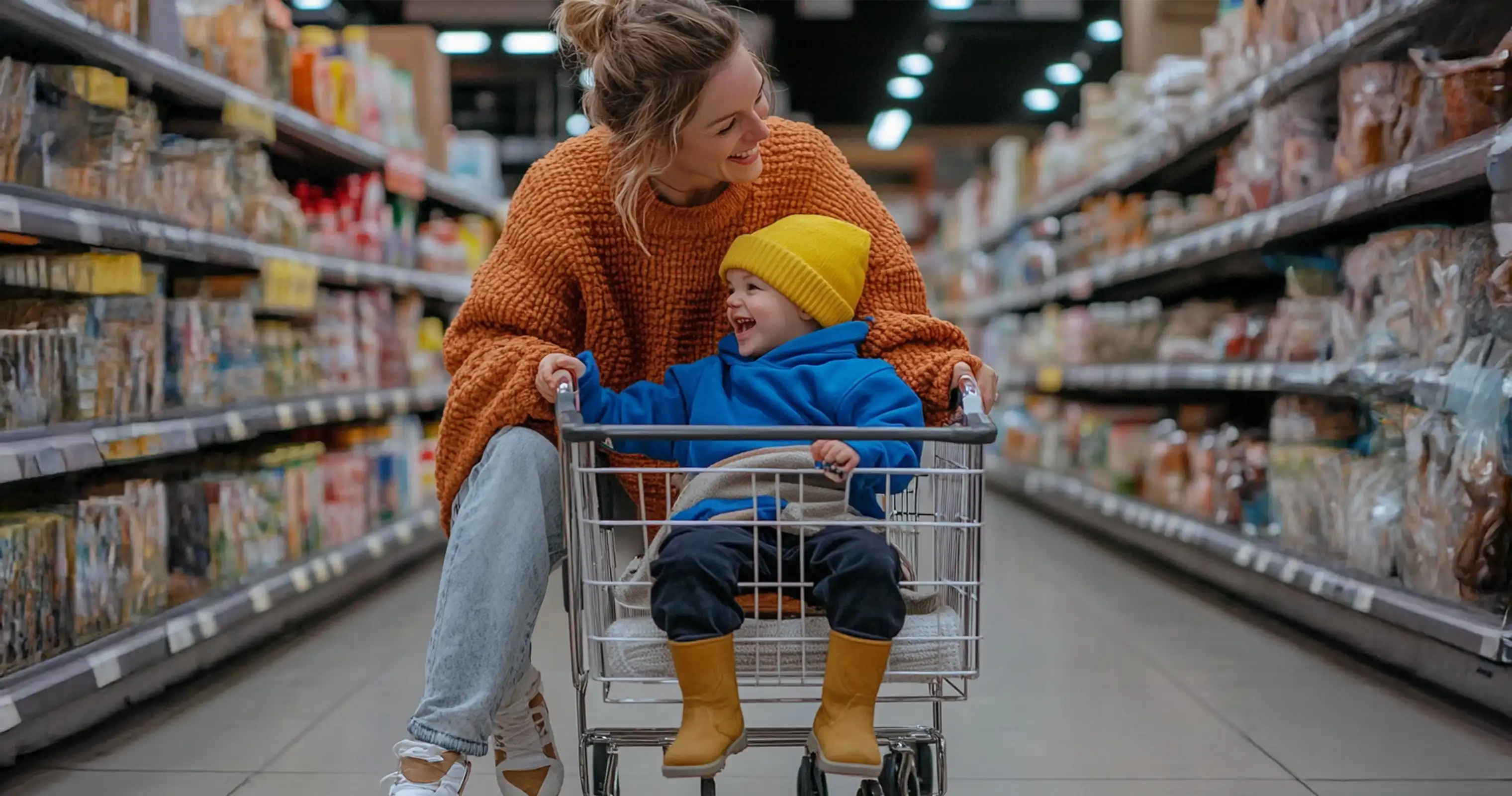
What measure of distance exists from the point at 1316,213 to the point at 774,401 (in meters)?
2.04

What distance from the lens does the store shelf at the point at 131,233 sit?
2133 mm

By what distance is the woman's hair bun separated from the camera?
169cm

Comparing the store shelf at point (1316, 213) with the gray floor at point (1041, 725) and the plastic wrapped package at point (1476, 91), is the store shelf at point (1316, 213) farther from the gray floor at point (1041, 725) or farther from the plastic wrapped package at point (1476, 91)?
the gray floor at point (1041, 725)

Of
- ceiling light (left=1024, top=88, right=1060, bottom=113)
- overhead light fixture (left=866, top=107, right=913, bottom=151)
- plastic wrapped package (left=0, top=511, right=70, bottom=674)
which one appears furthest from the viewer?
overhead light fixture (left=866, top=107, right=913, bottom=151)

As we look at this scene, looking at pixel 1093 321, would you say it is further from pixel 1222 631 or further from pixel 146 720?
pixel 146 720

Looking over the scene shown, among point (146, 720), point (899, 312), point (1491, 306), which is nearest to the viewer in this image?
point (899, 312)

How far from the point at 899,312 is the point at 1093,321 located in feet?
12.6

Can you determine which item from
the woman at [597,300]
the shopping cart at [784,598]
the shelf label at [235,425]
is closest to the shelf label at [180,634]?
the shelf label at [235,425]

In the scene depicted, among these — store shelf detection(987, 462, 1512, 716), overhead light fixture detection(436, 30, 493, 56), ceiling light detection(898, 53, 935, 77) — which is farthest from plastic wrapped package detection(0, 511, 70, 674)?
ceiling light detection(898, 53, 935, 77)

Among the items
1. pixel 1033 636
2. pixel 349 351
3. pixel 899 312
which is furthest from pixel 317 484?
pixel 899 312

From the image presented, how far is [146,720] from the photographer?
99.3 inches

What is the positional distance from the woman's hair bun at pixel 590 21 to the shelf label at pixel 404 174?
8.88ft

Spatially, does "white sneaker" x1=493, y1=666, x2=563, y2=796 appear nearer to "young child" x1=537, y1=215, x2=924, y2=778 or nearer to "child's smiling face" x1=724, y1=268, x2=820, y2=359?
"young child" x1=537, y1=215, x2=924, y2=778

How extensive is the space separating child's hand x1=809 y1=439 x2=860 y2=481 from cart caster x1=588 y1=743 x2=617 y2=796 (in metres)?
0.49
